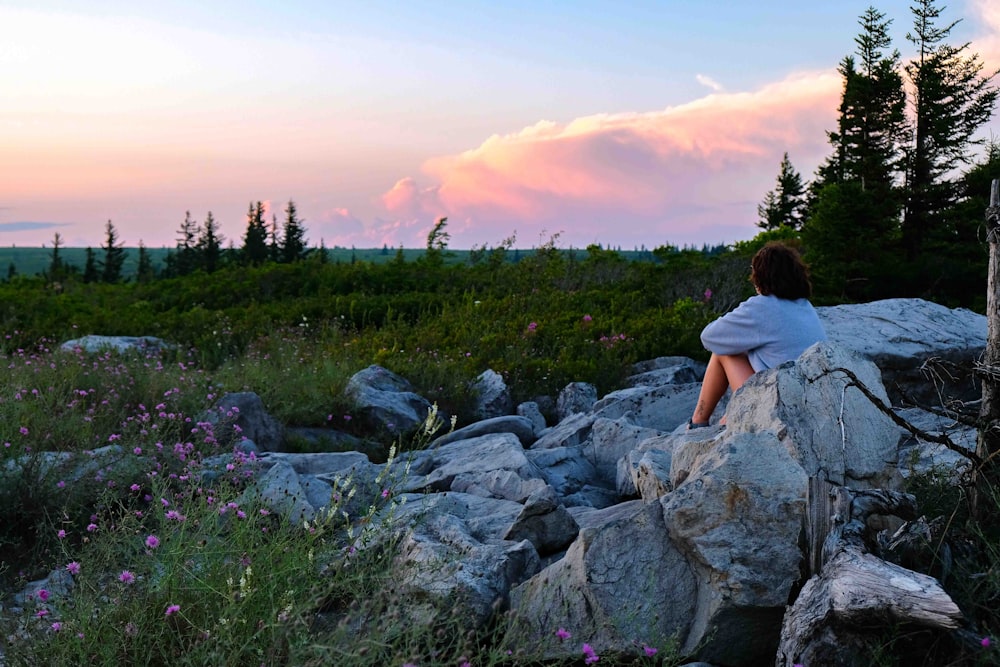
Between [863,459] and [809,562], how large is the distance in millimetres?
962

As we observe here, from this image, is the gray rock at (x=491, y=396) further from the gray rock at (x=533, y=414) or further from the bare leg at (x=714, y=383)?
the bare leg at (x=714, y=383)

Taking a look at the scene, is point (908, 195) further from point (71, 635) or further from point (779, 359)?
point (71, 635)

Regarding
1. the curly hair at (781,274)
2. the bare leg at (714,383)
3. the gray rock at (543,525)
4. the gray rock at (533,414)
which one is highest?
the curly hair at (781,274)

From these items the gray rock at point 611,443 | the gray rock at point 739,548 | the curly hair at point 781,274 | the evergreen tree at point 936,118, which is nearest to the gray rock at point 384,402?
the gray rock at point 611,443

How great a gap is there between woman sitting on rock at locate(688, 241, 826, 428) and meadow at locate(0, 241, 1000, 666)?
1.50m

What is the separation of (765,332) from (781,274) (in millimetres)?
468

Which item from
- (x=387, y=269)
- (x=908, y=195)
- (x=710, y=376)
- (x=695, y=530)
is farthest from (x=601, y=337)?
(x=908, y=195)

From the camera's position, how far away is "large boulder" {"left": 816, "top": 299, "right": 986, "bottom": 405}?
8.41m

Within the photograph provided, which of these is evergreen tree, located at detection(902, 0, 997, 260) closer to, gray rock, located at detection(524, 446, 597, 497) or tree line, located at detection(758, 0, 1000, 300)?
tree line, located at detection(758, 0, 1000, 300)

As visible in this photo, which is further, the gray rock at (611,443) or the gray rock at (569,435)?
the gray rock at (569,435)

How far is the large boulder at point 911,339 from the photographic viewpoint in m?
8.41

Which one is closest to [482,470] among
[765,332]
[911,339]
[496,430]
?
[496,430]

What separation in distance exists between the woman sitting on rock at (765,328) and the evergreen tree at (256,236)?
128 ft

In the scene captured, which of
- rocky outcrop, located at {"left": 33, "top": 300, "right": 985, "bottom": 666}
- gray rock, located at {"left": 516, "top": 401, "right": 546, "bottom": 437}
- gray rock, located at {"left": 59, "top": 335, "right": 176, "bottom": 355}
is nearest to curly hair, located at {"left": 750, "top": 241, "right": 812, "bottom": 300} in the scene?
rocky outcrop, located at {"left": 33, "top": 300, "right": 985, "bottom": 666}
